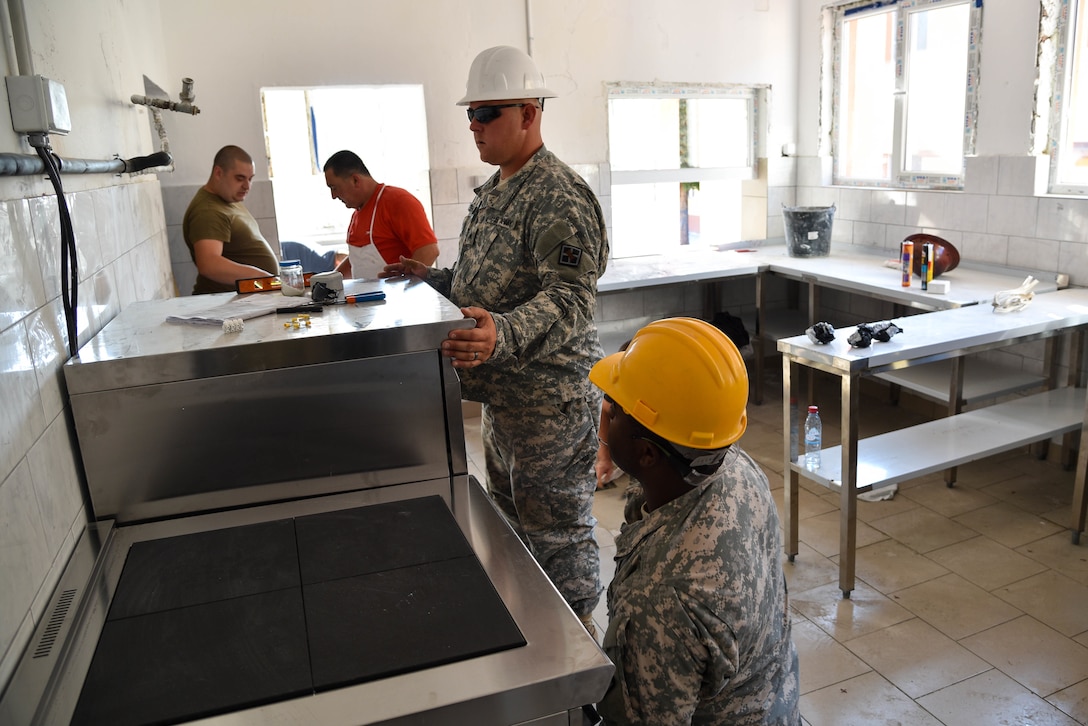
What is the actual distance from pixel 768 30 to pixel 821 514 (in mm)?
3172

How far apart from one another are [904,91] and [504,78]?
3.27 metres

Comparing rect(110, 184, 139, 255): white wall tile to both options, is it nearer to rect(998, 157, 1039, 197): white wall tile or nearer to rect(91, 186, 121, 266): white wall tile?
rect(91, 186, 121, 266): white wall tile

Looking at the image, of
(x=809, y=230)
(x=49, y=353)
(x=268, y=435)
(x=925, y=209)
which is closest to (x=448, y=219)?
(x=809, y=230)

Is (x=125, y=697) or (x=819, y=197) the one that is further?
(x=819, y=197)

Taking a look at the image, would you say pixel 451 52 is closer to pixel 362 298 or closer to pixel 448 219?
pixel 448 219

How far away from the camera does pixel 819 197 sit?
509cm

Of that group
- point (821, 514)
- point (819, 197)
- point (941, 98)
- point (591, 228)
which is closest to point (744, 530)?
point (591, 228)

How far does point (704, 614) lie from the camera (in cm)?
106

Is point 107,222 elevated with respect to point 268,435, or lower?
elevated

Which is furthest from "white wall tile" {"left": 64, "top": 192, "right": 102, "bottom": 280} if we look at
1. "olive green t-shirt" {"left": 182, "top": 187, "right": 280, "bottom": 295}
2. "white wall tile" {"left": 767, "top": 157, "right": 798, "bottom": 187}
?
"white wall tile" {"left": 767, "top": 157, "right": 798, "bottom": 187}

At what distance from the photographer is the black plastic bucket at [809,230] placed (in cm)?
458

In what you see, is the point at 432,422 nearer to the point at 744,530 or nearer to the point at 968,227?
the point at 744,530

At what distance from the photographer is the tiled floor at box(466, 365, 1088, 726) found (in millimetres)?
2188

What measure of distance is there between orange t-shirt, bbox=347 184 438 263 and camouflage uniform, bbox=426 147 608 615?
0.81 meters
